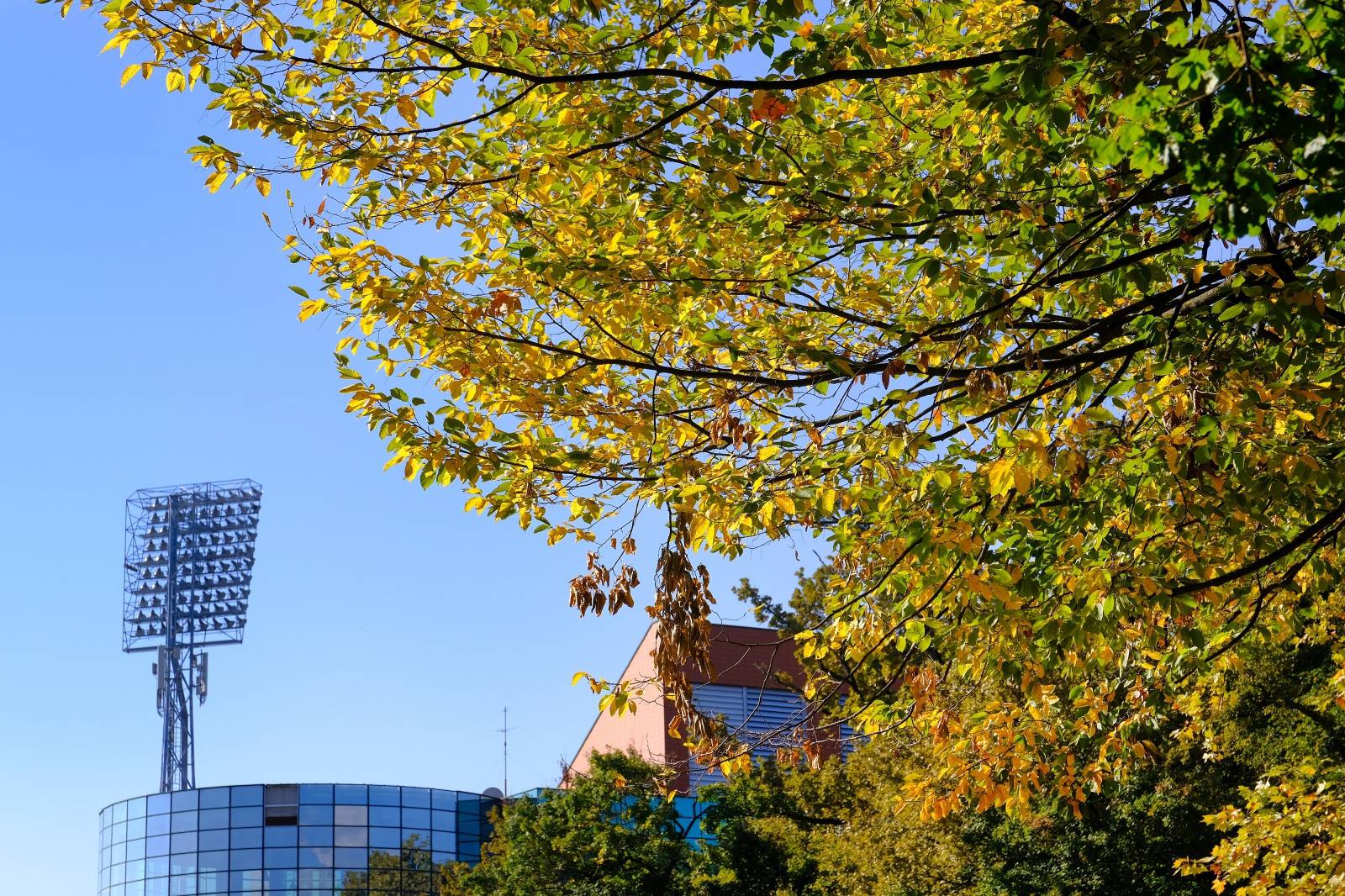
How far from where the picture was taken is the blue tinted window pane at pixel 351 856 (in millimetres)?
52969

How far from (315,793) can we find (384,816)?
2.91m

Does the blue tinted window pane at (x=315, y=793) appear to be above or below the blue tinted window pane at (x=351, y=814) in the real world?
above

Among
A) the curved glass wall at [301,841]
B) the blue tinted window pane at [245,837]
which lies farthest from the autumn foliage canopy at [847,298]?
the blue tinted window pane at [245,837]

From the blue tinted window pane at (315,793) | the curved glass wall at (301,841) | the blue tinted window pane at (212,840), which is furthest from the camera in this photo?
the blue tinted window pane at (212,840)

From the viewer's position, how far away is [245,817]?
176 ft

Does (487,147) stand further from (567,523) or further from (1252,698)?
(1252,698)

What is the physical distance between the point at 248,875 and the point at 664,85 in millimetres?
52526

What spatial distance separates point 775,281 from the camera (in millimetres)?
7184

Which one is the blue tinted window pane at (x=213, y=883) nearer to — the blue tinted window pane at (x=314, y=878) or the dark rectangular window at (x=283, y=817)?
the dark rectangular window at (x=283, y=817)

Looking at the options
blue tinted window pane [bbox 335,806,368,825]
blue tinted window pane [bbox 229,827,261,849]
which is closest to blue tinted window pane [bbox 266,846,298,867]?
blue tinted window pane [bbox 229,827,261,849]

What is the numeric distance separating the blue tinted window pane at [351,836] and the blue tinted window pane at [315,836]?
0.39 metres

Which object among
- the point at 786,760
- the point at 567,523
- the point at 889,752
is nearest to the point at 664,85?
the point at 567,523

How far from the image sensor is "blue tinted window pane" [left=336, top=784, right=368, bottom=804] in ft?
176

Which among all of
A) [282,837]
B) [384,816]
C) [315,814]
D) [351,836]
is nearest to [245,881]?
[282,837]
